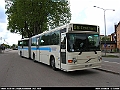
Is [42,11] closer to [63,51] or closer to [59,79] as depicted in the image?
[63,51]

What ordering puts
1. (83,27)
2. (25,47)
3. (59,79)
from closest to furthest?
(59,79)
(83,27)
(25,47)

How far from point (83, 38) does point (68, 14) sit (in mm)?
24020

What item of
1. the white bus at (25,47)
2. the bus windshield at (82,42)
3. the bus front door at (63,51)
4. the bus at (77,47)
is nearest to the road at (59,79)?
the bus at (77,47)

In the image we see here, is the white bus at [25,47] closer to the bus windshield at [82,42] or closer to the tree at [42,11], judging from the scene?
the tree at [42,11]

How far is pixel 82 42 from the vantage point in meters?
8.19

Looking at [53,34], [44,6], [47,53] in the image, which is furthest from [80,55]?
[44,6]

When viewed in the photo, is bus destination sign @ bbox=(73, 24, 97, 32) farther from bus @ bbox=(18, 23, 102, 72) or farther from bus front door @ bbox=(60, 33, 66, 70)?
bus front door @ bbox=(60, 33, 66, 70)

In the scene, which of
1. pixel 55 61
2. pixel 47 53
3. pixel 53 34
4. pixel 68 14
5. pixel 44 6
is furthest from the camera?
pixel 68 14

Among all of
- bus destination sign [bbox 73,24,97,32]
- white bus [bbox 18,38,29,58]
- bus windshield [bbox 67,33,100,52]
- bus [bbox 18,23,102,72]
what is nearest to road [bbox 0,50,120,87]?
bus [bbox 18,23,102,72]

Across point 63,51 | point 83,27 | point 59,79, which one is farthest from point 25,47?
point 59,79

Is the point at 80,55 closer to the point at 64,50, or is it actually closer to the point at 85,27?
the point at 64,50

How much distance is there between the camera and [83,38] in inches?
325

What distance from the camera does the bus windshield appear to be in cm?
797

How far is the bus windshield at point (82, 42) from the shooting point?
797 cm
